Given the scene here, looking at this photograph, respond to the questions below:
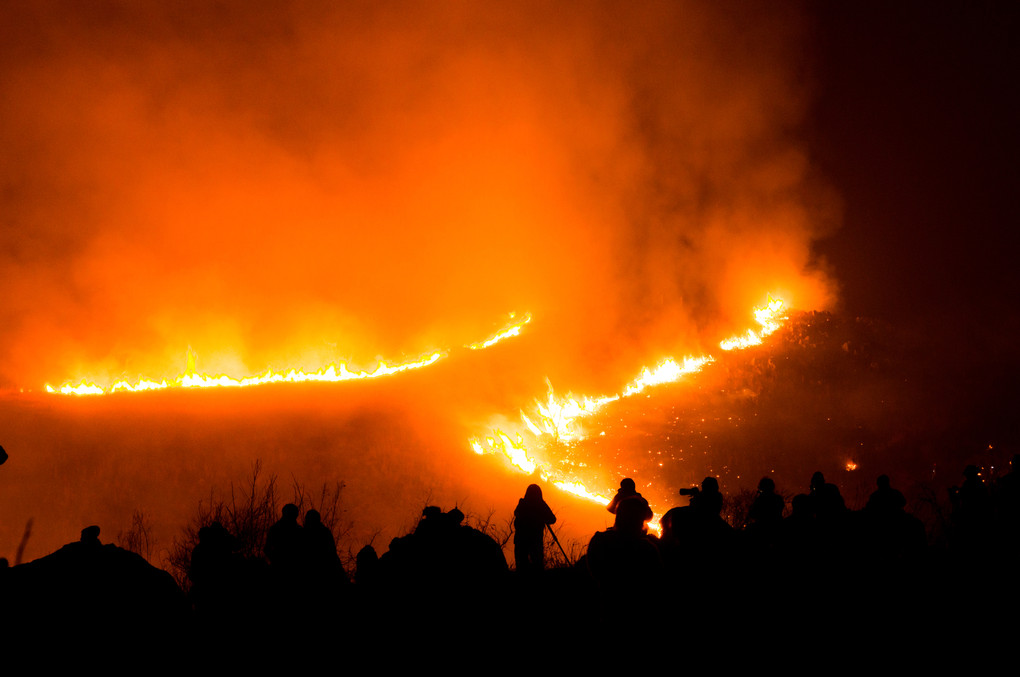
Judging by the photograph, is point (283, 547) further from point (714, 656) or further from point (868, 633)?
point (868, 633)

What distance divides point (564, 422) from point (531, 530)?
34298 millimetres

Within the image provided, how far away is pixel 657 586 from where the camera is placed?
4.28 metres

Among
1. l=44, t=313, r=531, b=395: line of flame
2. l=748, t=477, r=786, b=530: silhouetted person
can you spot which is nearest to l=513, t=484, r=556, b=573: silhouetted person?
l=748, t=477, r=786, b=530: silhouetted person

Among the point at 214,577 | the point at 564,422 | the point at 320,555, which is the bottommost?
the point at 214,577

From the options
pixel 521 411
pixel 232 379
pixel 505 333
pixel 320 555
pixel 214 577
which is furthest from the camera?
pixel 505 333

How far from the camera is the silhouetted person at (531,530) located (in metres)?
9.70

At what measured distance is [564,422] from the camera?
143ft

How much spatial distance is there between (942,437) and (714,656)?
6561 cm

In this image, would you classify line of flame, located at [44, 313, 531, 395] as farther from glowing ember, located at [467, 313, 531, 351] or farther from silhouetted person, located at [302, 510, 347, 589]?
silhouetted person, located at [302, 510, 347, 589]

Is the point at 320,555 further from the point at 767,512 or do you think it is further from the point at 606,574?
the point at 767,512

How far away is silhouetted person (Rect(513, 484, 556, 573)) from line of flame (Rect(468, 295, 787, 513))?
23.1 meters

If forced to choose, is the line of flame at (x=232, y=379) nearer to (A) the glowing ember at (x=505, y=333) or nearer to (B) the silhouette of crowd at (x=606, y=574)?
(A) the glowing ember at (x=505, y=333)

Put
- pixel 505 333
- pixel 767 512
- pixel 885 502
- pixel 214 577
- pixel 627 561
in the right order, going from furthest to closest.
A: pixel 505 333 → pixel 767 512 → pixel 885 502 → pixel 214 577 → pixel 627 561

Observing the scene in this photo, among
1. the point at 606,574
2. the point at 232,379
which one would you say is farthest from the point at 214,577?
the point at 232,379
